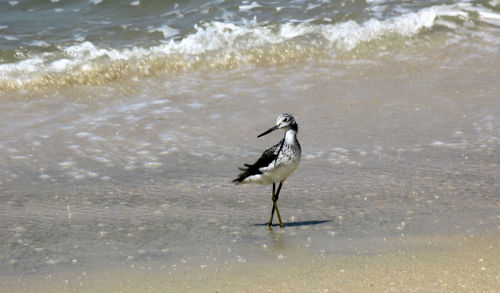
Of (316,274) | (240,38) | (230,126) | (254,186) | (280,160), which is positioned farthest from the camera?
(240,38)

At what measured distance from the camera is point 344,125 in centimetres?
685

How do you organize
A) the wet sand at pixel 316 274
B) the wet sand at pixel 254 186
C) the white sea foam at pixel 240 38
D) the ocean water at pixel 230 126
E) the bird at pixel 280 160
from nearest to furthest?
the wet sand at pixel 316 274 → the wet sand at pixel 254 186 → the ocean water at pixel 230 126 → the bird at pixel 280 160 → the white sea foam at pixel 240 38

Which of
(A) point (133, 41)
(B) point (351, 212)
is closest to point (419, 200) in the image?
(B) point (351, 212)

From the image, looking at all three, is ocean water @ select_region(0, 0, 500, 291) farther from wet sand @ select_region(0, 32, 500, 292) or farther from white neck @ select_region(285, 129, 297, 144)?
white neck @ select_region(285, 129, 297, 144)

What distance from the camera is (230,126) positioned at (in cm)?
690

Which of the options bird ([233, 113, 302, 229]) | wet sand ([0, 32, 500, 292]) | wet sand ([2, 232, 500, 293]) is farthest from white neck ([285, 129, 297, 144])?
wet sand ([2, 232, 500, 293])

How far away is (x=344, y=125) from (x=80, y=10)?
220 inches

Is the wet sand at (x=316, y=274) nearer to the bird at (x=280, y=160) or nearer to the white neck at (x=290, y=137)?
the bird at (x=280, y=160)

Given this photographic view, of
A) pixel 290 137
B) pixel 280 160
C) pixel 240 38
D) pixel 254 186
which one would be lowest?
pixel 254 186

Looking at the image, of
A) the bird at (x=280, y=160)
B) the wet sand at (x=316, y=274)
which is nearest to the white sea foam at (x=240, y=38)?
the bird at (x=280, y=160)

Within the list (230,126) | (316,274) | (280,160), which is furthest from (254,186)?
(316,274)

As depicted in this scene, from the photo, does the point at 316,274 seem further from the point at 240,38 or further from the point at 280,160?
the point at 240,38

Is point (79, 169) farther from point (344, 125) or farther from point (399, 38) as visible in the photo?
point (399, 38)

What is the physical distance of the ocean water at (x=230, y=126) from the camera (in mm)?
4703
